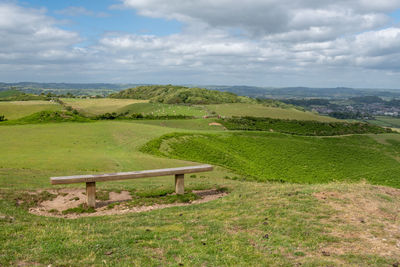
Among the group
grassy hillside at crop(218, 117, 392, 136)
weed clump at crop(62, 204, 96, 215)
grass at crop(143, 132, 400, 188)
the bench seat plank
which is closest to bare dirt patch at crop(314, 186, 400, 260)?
the bench seat plank

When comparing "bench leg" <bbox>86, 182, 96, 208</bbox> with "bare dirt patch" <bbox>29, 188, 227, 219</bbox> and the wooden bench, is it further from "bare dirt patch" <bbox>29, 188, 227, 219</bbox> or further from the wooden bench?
"bare dirt patch" <bbox>29, 188, 227, 219</bbox>

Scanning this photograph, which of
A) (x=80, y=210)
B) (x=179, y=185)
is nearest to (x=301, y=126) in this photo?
(x=179, y=185)

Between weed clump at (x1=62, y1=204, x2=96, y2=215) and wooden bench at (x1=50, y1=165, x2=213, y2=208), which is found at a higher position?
wooden bench at (x1=50, y1=165, x2=213, y2=208)

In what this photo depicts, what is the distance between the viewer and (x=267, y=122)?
8650cm

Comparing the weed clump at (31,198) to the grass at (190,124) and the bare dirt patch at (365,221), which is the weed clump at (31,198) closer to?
the bare dirt patch at (365,221)

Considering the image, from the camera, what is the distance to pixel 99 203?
496 inches

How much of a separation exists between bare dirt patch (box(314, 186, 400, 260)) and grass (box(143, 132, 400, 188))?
19.5m

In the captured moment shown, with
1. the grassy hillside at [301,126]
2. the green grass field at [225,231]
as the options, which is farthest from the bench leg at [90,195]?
the grassy hillside at [301,126]

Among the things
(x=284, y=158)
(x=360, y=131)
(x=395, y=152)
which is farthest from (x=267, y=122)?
(x=284, y=158)

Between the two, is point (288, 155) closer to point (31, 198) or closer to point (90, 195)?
point (90, 195)

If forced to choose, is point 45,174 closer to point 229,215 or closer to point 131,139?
point 229,215

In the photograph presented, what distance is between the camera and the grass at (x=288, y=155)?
3775 centimetres

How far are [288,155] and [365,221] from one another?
3943 centimetres

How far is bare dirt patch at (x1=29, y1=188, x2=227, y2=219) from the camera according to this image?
1135 cm
